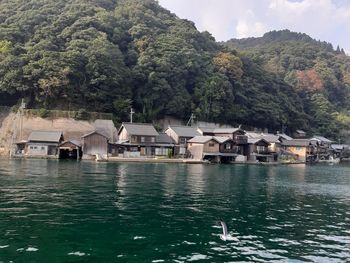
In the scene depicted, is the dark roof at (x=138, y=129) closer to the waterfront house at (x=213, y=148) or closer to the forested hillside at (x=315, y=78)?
the waterfront house at (x=213, y=148)

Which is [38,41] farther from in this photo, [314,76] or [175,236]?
[314,76]

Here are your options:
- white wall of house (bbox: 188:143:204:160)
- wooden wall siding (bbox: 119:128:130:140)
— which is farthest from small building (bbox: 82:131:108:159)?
white wall of house (bbox: 188:143:204:160)

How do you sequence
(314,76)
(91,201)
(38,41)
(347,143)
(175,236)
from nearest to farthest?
(175,236)
(91,201)
(38,41)
(347,143)
(314,76)

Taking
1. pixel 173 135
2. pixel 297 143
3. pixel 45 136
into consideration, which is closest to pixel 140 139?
pixel 173 135

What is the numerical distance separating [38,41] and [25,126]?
19.9 metres

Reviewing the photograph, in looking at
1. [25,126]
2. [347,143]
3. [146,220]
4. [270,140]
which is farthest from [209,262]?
[347,143]

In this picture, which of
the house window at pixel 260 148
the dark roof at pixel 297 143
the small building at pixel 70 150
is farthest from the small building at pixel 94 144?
the dark roof at pixel 297 143

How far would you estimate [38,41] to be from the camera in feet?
249

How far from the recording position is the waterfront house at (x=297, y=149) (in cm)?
8156

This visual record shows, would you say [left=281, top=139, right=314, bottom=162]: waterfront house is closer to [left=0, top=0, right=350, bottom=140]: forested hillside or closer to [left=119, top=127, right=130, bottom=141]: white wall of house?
[left=0, top=0, right=350, bottom=140]: forested hillside

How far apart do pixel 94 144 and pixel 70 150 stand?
4078 mm

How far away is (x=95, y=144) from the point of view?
6294 cm

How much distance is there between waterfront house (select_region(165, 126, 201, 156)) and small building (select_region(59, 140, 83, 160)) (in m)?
17.0

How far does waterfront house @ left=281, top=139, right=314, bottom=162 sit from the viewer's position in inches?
3211
